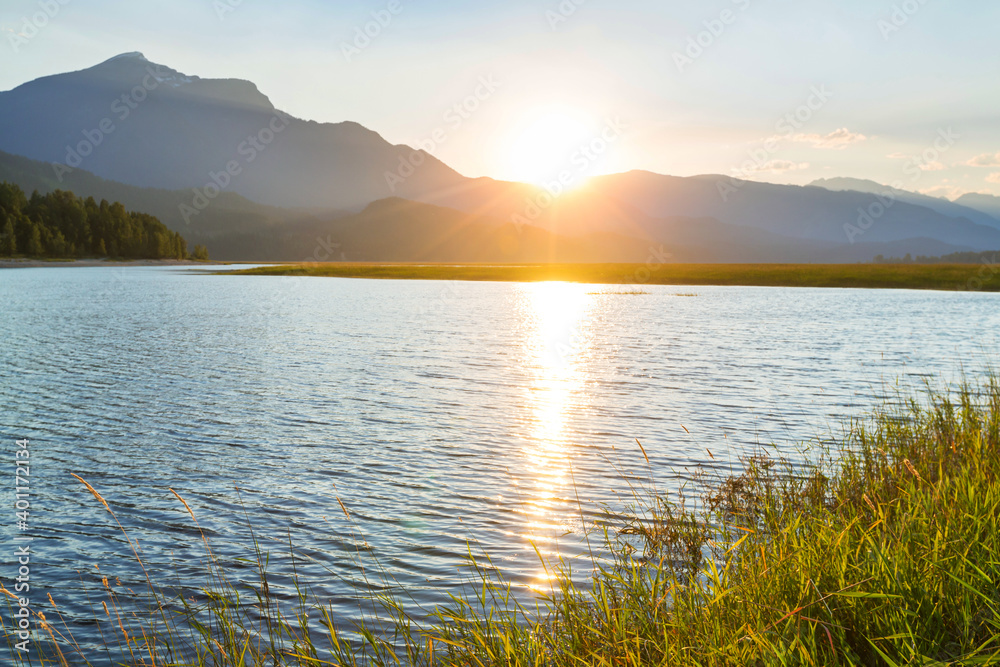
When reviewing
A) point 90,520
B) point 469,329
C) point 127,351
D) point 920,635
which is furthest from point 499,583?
point 469,329

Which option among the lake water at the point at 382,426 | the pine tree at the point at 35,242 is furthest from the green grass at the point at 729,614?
the pine tree at the point at 35,242

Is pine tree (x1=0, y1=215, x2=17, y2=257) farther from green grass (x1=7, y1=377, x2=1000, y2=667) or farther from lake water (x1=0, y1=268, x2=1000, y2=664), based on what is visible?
green grass (x1=7, y1=377, x2=1000, y2=667)

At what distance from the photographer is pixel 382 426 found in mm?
19375

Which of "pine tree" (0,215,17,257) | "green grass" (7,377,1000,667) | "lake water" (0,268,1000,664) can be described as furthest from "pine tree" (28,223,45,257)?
"green grass" (7,377,1000,667)

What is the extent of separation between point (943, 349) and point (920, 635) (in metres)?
36.8

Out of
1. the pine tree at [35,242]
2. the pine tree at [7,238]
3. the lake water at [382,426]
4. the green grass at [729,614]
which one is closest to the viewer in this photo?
the green grass at [729,614]

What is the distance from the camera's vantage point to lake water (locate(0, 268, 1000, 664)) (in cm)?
1115

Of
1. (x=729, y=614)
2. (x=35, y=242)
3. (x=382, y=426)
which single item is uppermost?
(x=35, y=242)

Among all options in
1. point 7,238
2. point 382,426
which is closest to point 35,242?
point 7,238

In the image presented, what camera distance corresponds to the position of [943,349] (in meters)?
36.3

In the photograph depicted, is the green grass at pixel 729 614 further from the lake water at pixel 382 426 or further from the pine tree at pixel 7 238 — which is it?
the pine tree at pixel 7 238

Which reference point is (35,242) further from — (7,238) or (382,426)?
(382,426)

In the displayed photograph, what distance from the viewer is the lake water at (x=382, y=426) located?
439 inches

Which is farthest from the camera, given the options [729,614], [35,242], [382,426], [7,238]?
[35,242]
